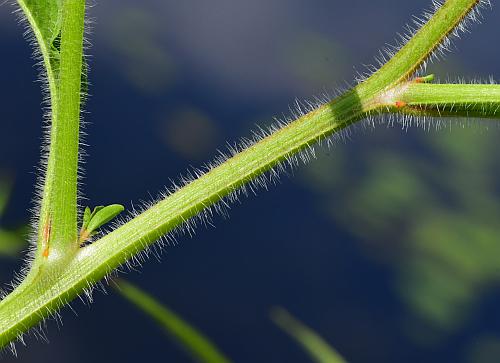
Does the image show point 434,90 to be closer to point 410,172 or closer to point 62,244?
point 62,244

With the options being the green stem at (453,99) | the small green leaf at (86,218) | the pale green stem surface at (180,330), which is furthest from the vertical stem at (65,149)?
the pale green stem surface at (180,330)

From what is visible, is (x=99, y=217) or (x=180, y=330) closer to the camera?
(x=99, y=217)

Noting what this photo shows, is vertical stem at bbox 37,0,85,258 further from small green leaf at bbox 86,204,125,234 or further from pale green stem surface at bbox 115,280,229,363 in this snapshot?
pale green stem surface at bbox 115,280,229,363

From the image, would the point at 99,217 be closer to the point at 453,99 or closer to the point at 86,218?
the point at 86,218

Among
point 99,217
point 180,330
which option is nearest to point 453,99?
point 99,217

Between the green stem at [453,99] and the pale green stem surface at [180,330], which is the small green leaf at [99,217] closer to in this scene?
the green stem at [453,99]

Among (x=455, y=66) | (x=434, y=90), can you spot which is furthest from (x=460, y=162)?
(x=434, y=90)

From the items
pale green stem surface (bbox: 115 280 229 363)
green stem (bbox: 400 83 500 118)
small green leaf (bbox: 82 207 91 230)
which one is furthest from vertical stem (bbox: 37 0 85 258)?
pale green stem surface (bbox: 115 280 229 363)

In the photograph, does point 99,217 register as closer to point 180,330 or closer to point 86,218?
point 86,218
